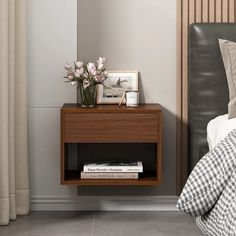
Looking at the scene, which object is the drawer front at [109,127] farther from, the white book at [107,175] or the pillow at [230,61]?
the pillow at [230,61]

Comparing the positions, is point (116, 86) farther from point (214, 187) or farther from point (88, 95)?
point (214, 187)

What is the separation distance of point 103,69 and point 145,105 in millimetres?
355

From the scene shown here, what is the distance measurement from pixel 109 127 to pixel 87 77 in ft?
1.07

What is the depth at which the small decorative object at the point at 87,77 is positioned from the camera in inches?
155

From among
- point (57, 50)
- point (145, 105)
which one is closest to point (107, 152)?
point (145, 105)

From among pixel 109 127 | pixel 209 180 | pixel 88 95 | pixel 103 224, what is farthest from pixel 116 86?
pixel 209 180

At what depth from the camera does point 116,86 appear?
4.20m

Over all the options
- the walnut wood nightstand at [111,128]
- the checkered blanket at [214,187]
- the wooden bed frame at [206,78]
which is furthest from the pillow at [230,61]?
the checkered blanket at [214,187]

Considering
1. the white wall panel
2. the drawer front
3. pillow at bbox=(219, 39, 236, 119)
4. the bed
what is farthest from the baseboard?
pillow at bbox=(219, 39, 236, 119)

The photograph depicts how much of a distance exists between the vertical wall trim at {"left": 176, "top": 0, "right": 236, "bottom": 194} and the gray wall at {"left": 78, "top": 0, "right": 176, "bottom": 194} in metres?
0.04

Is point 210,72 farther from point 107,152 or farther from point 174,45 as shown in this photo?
point 107,152

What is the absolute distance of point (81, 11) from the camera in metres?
4.16

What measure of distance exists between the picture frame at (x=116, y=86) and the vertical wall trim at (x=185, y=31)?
0.28 m

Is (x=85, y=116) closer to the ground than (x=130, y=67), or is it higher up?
closer to the ground
